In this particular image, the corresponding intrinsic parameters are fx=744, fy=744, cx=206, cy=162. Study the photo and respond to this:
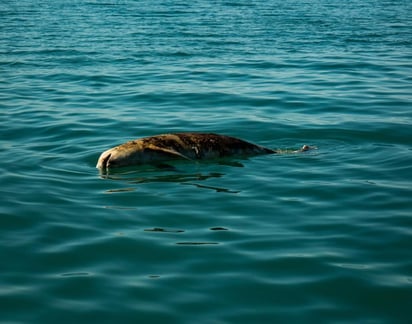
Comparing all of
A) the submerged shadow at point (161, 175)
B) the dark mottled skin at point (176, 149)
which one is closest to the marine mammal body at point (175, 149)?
the dark mottled skin at point (176, 149)

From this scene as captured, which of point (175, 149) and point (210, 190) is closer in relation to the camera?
point (210, 190)

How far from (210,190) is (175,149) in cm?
155

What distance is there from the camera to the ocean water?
6.40 metres

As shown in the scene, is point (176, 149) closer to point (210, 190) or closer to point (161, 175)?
point (161, 175)

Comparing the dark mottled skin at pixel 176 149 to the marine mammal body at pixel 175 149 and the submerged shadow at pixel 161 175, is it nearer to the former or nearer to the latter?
the marine mammal body at pixel 175 149

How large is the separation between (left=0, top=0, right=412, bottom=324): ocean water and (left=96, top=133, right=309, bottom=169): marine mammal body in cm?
21

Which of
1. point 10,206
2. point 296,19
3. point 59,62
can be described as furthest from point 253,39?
point 10,206

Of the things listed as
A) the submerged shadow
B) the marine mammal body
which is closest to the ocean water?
the submerged shadow

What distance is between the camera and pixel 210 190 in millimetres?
9523

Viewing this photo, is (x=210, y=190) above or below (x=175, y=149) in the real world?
below

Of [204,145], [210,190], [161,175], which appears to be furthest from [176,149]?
[210,190]

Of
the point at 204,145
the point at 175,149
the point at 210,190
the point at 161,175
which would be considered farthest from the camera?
the point at 204,145

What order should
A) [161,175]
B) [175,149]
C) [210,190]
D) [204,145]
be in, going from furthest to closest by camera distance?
1. [204,145]
2. [175,149]
3. [161,175]
4. [210,190]

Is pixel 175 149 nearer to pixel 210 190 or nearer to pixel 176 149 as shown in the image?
pixel 176 149
